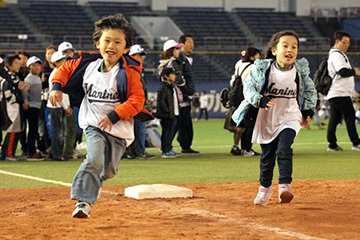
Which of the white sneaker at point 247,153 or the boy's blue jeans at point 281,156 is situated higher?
the boy's blue jeans at point 281,156

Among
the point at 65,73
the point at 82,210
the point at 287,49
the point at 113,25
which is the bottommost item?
the point at 82,210

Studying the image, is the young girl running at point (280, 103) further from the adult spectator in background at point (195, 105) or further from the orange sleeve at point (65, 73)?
the adult spectator in background at point (195, 105)

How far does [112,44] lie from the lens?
7184mm

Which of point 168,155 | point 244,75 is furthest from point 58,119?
point 244,75

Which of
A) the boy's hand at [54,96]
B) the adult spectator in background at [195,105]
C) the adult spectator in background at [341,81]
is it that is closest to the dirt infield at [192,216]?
the boy's hand at [54,96]

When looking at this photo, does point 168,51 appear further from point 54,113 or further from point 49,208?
point 49,208

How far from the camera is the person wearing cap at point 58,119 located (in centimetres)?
1381

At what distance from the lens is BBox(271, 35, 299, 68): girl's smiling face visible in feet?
26.8

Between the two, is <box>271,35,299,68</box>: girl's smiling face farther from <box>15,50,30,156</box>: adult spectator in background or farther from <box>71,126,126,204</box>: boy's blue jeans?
<box>15,50,30,156</box>: adult spectator in background

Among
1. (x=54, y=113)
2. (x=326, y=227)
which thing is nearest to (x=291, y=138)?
(x=326, y=227)

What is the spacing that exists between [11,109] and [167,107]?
2691 millimetres

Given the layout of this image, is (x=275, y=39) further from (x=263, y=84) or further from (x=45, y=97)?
→ (x=45, y=97)

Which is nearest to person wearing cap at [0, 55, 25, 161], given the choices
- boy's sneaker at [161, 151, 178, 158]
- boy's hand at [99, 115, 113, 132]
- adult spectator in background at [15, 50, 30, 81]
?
adult spectator in background at [15, 50, 30, 81]

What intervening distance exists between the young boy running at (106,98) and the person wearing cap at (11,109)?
715 centimetres
